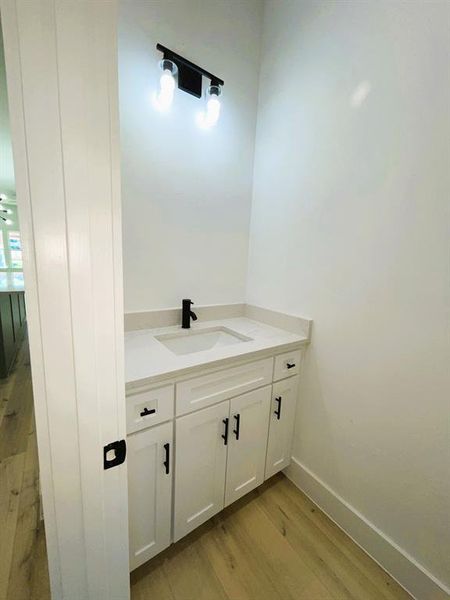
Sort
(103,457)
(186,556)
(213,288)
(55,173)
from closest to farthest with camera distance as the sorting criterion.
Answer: (55,173)
(103,457)
(186,556)
(213,288)

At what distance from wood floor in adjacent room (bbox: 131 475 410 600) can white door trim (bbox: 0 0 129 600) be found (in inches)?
28.3

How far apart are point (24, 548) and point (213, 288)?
1.54 metres

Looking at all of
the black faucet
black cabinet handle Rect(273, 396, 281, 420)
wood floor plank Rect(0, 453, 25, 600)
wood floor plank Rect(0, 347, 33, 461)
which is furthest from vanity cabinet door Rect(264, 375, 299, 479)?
wood floor plank Rect(0, 347, 33, 461)

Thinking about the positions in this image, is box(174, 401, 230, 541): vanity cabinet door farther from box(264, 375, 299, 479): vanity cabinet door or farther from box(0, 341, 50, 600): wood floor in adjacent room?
box(0, 341, 50, 600): wood floor in adjacent room

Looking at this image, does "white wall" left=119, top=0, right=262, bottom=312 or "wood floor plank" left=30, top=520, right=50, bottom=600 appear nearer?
"wood floor plank" left=30, top=520, right=50, bottom=600

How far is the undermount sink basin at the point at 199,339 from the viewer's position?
1391mm

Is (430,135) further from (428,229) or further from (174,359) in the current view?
(174,359)

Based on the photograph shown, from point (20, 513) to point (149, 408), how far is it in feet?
3.48

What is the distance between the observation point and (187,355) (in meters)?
1.08

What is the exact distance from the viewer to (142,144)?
1271mm

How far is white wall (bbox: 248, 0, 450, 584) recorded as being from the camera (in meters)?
0.95

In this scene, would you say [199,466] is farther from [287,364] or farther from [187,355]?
[287,364]

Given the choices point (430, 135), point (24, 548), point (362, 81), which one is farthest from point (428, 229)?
point (24, 548)

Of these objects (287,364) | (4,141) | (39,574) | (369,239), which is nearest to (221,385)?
(287,364)
